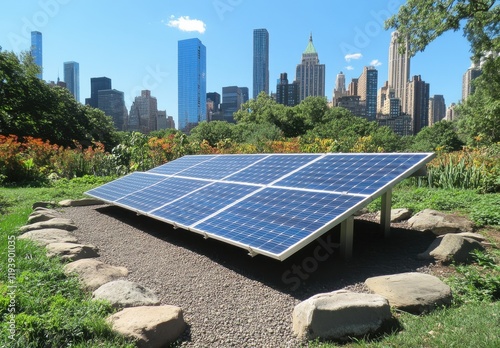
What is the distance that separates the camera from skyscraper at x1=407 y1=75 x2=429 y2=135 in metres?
108

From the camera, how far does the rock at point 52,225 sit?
22.2 feet

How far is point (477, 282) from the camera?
4172mm

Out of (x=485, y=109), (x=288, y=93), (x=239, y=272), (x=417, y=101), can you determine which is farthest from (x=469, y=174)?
(x=417, y=101)

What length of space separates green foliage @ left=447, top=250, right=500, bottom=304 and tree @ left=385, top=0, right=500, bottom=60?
14283 mm

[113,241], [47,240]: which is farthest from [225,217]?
[47,240]

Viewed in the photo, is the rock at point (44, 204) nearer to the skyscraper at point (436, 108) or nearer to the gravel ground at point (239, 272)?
the gravel ground at point (239, 272)

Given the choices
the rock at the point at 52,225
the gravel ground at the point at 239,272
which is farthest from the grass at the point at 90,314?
the rock at the point at 52,225

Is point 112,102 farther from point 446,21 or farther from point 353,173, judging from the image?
point 353,173

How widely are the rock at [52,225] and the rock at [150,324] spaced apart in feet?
14.8

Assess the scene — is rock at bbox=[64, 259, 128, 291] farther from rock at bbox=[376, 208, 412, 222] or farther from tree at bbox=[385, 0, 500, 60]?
tree at bbox=[385, 0, 500, 60]

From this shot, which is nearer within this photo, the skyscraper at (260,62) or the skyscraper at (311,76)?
the skyscraper at (311,76)

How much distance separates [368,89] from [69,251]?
95.4 meters

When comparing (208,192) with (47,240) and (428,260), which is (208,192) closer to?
(47,240)

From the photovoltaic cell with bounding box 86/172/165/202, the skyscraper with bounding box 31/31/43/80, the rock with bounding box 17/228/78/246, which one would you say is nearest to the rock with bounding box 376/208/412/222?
the photovoltaic cell with bounding box 86/172/165/202
